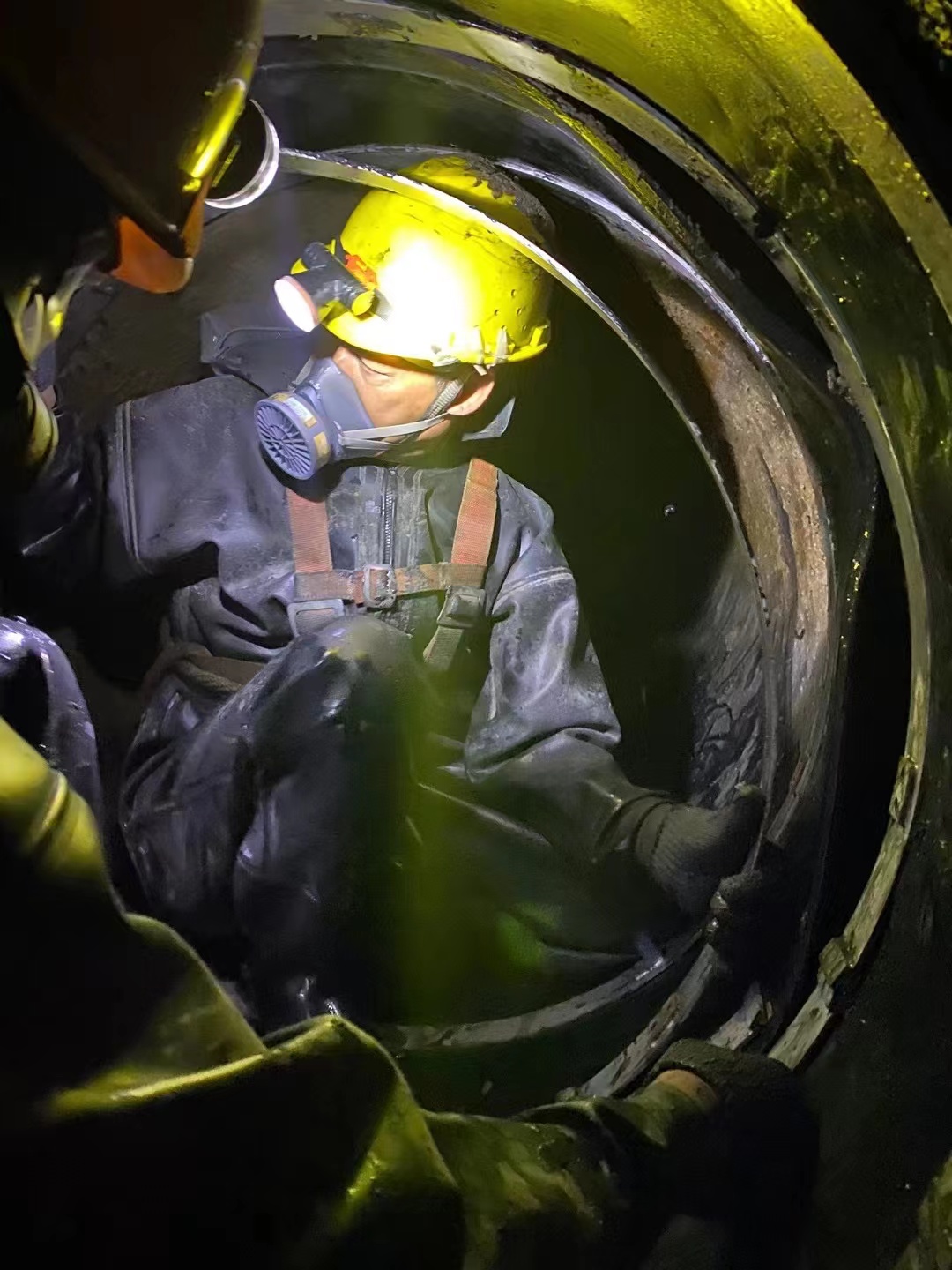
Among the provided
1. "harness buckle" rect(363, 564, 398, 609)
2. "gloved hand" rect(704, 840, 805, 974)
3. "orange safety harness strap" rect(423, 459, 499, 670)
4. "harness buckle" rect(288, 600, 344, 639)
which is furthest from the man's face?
"gloved hand" rect(704, 840, 805, 974)

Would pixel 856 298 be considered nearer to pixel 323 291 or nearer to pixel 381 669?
pixel 381 669

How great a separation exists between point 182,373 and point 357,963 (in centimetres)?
171

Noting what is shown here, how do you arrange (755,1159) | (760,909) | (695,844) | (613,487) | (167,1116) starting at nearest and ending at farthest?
1. (167,1116)
2. (755,1159)
3. (760,909)
4. (695,844)
5. (613,487)

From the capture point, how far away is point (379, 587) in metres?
2.59

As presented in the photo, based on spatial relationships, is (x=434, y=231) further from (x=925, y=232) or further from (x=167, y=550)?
(x=925, y=232)

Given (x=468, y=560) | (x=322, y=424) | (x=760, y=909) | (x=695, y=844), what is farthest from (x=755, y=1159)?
(x=322, y=424)

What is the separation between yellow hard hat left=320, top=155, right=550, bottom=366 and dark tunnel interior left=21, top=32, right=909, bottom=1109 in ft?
0.69

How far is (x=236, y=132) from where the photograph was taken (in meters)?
1.45

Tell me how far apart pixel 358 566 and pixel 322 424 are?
0.40 meters

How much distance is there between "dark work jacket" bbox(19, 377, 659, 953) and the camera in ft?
7.99

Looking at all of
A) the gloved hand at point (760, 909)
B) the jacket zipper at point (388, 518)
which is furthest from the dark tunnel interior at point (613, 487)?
the jacket zipper at point (388, 518)

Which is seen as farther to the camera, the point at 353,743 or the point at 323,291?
the point at 323,291

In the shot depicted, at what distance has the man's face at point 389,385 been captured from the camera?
2.57 m

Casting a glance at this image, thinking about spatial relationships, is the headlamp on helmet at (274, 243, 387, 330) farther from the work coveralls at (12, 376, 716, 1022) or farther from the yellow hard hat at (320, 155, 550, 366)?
the work coveralls at (12, 376, 716, 1022)
